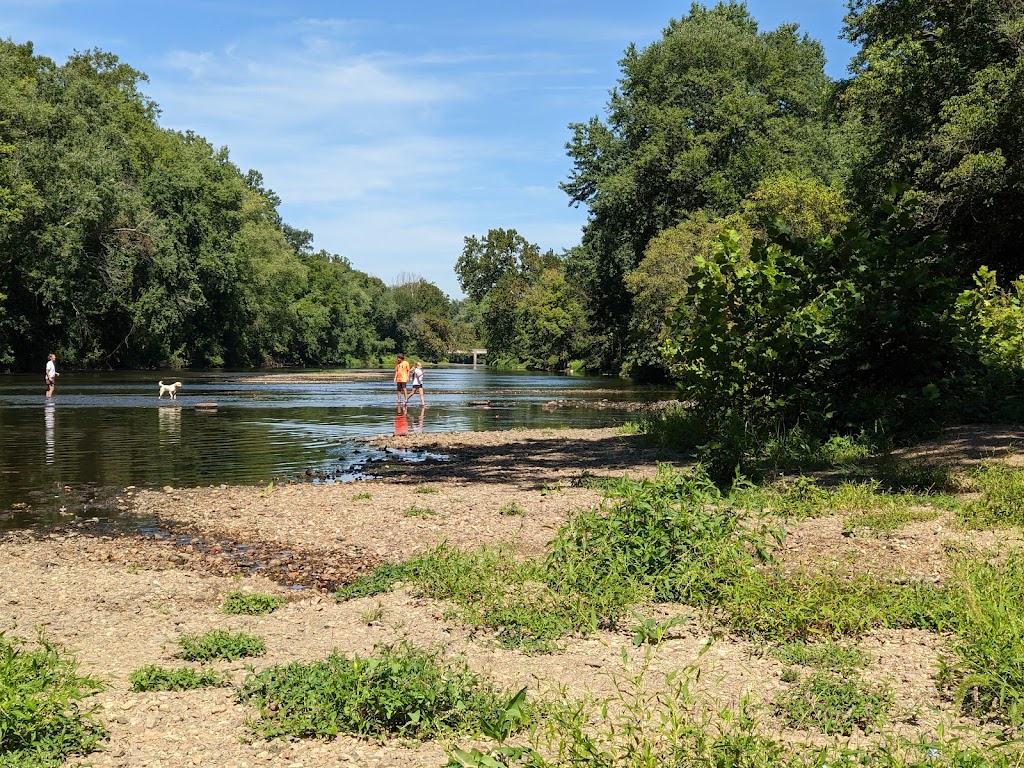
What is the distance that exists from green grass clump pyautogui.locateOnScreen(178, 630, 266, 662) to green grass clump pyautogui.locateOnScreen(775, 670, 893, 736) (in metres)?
3.73

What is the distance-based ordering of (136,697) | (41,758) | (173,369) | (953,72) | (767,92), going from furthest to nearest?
(173,369) < (767,92) < (953,72) < (136,697) < (41,758)

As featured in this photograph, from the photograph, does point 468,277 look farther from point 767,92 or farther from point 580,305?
point 767,92

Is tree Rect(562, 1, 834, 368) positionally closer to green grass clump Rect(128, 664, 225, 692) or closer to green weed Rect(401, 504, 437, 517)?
green weed Rect(401, 504, 437, 517)

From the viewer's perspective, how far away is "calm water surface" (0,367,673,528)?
15.7m

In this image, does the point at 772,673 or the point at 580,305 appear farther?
the point at 580,305

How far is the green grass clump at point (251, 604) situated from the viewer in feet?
25.3

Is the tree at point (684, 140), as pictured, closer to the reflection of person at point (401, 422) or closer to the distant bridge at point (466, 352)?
the reflection of person at point (401, 422)

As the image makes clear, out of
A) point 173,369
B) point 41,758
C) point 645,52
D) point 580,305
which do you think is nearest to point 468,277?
point 580,305

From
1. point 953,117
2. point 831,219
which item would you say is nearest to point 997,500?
point 953,117

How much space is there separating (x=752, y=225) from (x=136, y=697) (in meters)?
44.5

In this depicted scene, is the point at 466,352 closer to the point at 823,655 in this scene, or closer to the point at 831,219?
the point at 831,219

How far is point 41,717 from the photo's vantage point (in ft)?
15.3

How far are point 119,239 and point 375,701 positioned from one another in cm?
6634

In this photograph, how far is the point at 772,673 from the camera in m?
5.69
